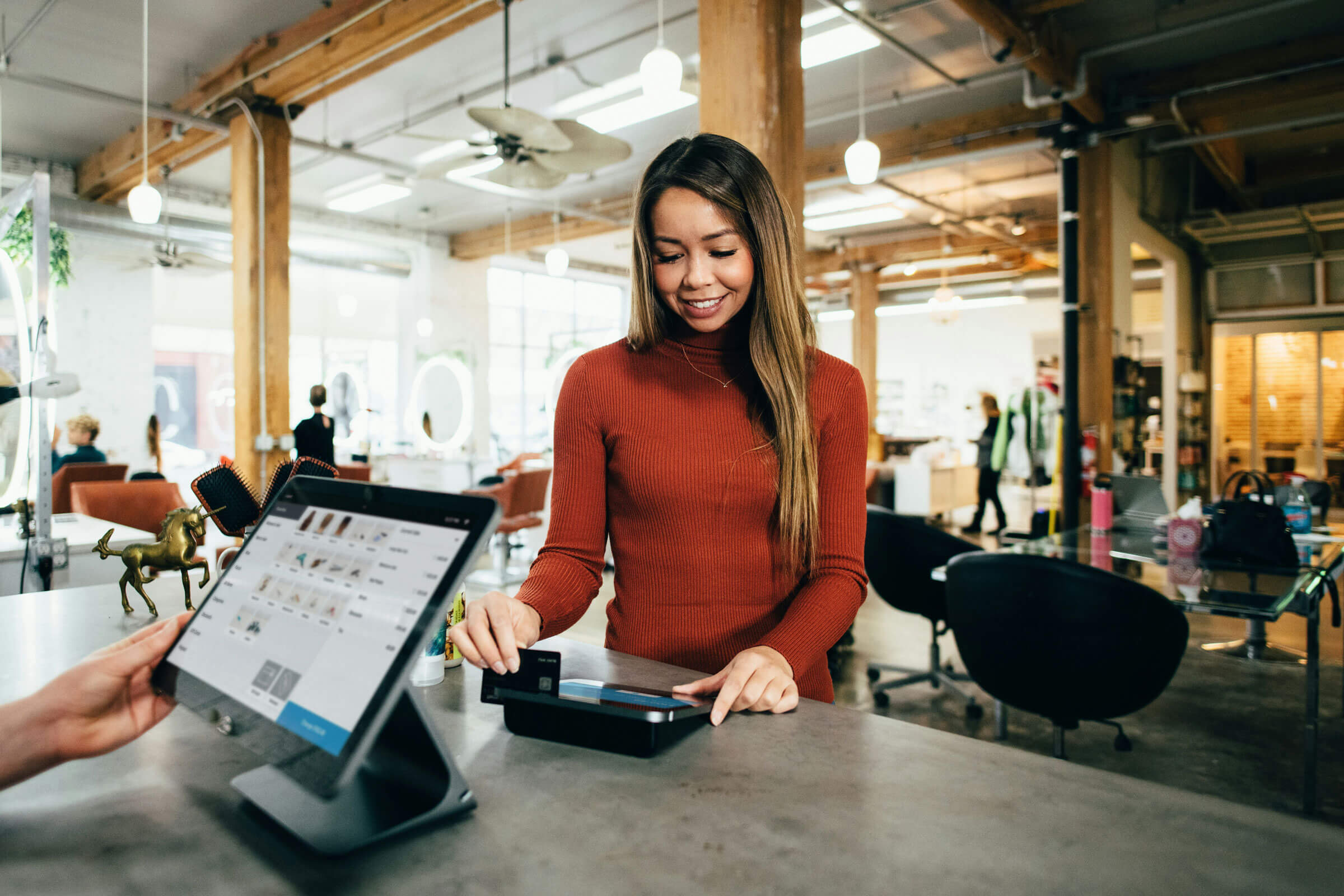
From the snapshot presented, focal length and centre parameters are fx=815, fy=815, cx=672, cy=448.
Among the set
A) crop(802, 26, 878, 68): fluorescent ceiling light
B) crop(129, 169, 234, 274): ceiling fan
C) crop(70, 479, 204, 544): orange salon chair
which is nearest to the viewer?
crop(70, 479, 204, 544): orange salon chair

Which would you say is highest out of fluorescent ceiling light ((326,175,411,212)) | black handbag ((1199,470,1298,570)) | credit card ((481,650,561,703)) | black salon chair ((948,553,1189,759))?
fluorescent ceiling light ((326,175,411,212))

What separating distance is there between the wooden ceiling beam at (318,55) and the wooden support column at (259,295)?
0.29 m

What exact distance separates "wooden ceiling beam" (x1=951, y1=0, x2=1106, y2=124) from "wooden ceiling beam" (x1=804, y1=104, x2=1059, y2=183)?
553 mm

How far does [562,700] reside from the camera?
2.86ft

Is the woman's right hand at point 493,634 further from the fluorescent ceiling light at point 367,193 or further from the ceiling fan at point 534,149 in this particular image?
the fluorescent ceiling light at point 367,193

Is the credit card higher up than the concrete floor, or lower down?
higher up

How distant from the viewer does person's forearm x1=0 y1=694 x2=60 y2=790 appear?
70 cm

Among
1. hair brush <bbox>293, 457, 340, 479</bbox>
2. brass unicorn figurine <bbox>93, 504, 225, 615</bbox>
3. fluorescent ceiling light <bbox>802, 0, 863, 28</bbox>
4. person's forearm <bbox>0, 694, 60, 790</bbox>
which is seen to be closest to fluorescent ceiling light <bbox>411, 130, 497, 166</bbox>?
fluorescent ceiling light <bbox>802, 0, 863, 28</bbox>

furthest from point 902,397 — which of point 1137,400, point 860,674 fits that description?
point 860,674

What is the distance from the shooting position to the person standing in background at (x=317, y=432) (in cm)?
544

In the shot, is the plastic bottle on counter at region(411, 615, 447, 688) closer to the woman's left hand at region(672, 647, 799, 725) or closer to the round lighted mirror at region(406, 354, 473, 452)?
the woman's left hand at region(672, 647, 799, 725)

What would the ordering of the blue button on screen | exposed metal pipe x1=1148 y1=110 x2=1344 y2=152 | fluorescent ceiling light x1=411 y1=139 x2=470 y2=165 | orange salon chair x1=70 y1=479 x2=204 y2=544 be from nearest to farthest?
the blue button on screen → orange salon chair x1=70 y1=479 x2=204 y2=544 → exposed metal pipe x1=1148 y1=110 x2=1344 y2=152 → fluorescent ceiling light x1=411 y1=139 x2=470 y2=165

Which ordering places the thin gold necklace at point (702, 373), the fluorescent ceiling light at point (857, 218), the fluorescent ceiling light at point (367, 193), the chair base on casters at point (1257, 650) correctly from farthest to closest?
the fluorescent ceiling light at point (857, 218) → the fluorescent ceiling light at point (367, 193) → the chair base on casters at point (1257, 650) → the thin gold necklace at point (702, 373)

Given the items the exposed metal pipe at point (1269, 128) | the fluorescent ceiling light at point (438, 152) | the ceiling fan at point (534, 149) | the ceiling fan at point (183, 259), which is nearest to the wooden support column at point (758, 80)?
the ceiling fan at point (534, 149)
